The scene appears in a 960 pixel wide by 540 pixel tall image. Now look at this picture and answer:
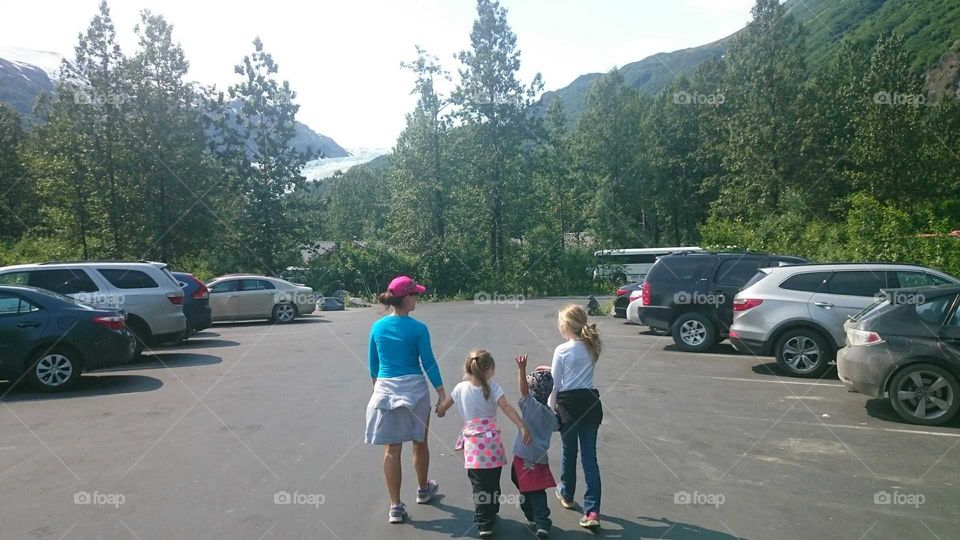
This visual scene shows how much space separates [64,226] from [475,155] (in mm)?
23078

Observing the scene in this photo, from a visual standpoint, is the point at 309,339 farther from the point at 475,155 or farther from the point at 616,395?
the point at 475,155

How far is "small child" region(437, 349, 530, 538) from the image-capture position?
16.4ft

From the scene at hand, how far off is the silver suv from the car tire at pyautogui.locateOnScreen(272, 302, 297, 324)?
15443 mm

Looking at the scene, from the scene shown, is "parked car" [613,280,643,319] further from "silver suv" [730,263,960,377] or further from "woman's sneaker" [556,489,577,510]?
"woman's sneaker" [556,489,577,510]

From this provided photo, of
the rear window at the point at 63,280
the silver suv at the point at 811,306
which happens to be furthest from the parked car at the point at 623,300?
the rear window at the point at 63,280

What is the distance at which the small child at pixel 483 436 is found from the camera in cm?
500

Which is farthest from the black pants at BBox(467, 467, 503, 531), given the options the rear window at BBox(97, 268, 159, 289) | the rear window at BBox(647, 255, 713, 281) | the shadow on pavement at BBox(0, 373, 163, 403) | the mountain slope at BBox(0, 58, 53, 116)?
the mountain slope at BBox(0, 58, 53, 116)

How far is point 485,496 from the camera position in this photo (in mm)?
4996

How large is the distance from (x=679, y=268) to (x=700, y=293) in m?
Result: 0.70

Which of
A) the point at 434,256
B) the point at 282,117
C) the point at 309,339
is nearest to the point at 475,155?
the point at 434,256

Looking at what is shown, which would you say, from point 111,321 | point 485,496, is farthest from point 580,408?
point 111,321

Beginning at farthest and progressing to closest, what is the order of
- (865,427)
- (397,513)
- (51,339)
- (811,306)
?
(811,306)
(51,339)
(865,427)
(397,513)

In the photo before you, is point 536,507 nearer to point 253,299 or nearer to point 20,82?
point 253,299

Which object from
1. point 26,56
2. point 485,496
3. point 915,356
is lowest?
point 485,496
